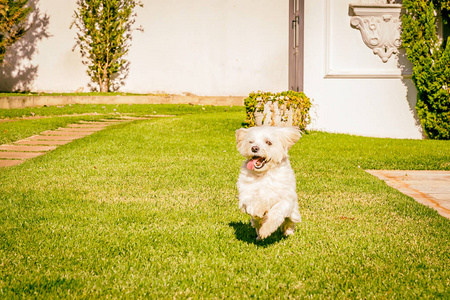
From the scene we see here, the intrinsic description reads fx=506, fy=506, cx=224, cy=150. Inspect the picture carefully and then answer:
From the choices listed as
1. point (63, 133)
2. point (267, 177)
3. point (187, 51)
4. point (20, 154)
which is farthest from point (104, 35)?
point (267, 177)

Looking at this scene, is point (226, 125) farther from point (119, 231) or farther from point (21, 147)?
point (119, 231)

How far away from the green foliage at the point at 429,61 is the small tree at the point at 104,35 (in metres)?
10.0

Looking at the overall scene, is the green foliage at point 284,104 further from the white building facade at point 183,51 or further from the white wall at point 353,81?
the white building facade at point 183,51

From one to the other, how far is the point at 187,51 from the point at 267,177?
1462 centimetres

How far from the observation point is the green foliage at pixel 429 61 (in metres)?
10.5

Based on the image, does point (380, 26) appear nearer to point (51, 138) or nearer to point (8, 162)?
point (51, 138)

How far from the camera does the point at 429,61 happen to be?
34.4 feet

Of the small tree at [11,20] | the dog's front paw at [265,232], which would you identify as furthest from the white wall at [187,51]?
the dog's front paw at [265,232]

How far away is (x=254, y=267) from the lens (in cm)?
334

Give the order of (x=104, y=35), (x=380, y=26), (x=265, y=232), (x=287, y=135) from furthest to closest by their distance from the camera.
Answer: (x=104, y=35)
(x=380, y=26)
(x=287, y=135)
(x=265, y=232)

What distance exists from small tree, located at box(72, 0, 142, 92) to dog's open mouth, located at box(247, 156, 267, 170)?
48.5 feet

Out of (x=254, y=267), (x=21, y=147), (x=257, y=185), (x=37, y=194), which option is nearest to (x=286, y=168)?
(x=257, y=185)

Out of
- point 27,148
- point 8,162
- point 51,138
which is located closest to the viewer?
point 8,162

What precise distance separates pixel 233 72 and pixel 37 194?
13.0m
